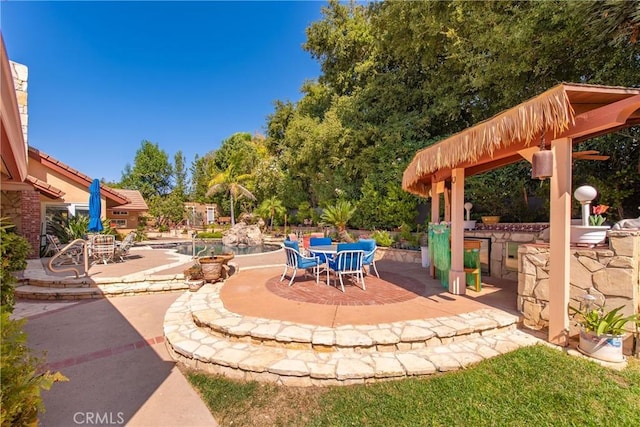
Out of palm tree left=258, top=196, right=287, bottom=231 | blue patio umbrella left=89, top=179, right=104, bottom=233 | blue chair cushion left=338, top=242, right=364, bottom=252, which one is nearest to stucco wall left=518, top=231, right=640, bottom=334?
blue chair cushion left=338, top=242, right=364, bottom=252

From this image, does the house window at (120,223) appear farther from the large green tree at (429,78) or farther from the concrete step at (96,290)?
the concrete step at (96,290)

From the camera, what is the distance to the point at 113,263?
994 centimetres

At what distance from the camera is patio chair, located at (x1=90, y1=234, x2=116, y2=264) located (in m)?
9.66

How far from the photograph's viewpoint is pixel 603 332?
133 inches

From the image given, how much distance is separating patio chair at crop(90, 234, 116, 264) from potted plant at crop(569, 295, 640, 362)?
12.3m

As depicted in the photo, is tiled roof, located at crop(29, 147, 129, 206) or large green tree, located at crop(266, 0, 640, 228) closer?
large green tree, located at crop(266, 0, 640, 228)

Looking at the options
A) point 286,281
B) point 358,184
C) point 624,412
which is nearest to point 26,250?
point 286,281

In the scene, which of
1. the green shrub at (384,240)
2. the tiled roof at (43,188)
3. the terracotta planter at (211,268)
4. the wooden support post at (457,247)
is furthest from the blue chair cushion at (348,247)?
the tiled roof at (43,188)

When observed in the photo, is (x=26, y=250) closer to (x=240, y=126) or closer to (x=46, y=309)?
(x=46, y=309)

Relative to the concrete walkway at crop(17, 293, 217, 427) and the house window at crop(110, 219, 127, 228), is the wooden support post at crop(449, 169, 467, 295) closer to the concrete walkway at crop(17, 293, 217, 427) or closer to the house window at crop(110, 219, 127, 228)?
the concrete walkway at crop(17, 293, 217, 427)

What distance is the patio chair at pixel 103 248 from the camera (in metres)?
9.66

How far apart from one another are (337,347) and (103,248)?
32.1 ft

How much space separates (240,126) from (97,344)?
35912mm

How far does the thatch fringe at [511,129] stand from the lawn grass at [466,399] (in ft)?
9.58
